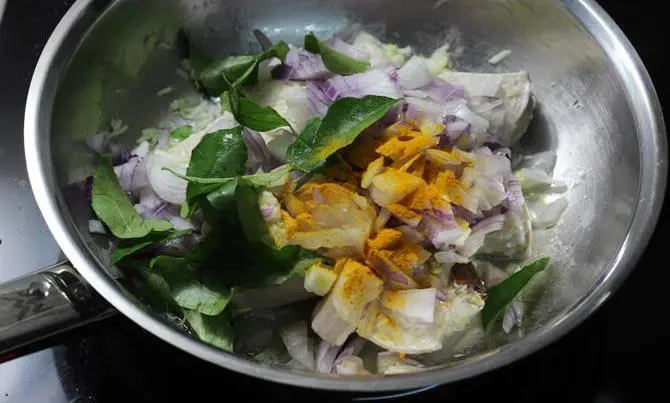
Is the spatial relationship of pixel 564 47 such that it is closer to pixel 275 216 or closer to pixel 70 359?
pixel 275 216

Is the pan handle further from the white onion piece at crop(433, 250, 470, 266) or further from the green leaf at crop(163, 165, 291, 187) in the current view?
the white onion piece at crop(433, 250, 470, 266)

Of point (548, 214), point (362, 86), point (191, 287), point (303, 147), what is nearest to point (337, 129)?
point (303, 147)

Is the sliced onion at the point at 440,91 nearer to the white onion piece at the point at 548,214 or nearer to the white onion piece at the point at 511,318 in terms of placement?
the white onion piece at the point at 548,214

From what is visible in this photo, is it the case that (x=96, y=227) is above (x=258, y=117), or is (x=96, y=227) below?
below

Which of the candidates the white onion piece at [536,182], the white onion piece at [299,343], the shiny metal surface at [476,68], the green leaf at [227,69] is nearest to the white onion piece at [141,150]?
the shiny metal surface at [476,68]

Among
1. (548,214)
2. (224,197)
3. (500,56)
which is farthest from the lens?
(500,56)

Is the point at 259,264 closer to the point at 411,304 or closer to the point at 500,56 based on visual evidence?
the point at 411,304
